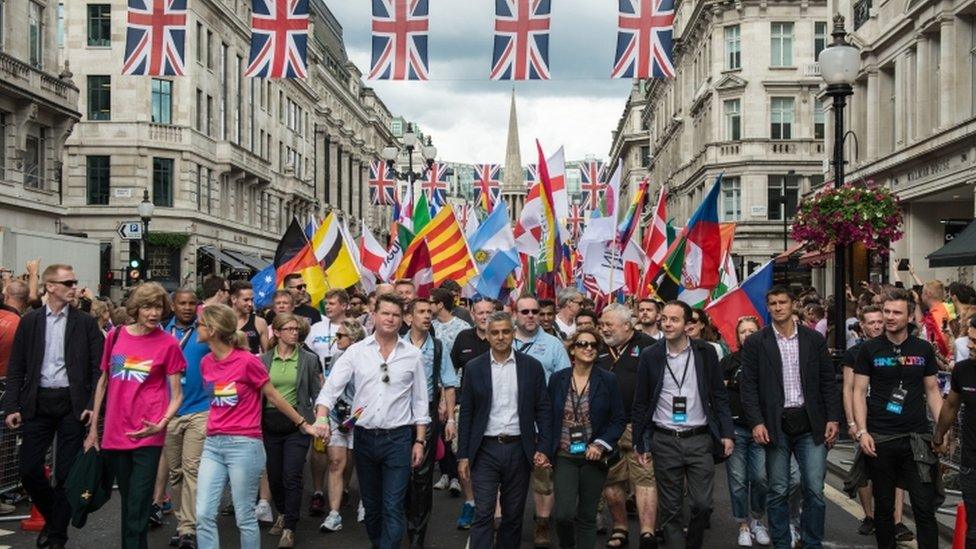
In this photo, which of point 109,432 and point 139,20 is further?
point 139,20

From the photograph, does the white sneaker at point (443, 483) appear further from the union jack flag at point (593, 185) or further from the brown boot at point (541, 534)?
the union jack flag at point (593, 185)

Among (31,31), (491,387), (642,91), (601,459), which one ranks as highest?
(642,91)

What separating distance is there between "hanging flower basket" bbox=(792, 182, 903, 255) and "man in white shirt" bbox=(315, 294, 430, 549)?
10.6 metres

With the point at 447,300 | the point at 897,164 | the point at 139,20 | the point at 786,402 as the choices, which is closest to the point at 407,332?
the point at 447,300

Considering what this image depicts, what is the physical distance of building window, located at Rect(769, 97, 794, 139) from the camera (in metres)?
48.1

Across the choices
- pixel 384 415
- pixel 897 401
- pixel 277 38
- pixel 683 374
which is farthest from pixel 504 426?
pixel 277 38

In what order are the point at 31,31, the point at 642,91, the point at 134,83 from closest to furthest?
the point at 31,31 < the point at 134,83 < the point at 642,91

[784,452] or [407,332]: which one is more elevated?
[407,332]

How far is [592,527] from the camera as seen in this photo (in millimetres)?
7340

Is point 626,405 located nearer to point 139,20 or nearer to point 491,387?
point 491,387

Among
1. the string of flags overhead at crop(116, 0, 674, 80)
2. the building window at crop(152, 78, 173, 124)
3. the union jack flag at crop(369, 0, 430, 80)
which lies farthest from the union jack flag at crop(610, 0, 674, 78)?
the building window at crop(152, 78, 173, 124)

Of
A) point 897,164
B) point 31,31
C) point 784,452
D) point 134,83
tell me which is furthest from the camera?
point 134,83

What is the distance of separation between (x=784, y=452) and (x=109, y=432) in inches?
188

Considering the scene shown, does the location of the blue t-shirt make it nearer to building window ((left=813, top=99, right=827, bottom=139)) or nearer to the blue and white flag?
the blue and white flag
